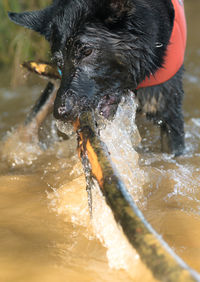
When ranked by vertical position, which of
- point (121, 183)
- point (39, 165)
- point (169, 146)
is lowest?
point (39, 165)

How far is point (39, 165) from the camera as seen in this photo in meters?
2.88

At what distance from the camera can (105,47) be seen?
224 centimetres

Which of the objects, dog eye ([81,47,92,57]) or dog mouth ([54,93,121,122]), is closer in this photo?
dog mouth ([54,93,121,122])

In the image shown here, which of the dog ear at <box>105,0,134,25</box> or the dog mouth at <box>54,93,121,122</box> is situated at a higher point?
the dog ear at <box>105,0,134,25</box>

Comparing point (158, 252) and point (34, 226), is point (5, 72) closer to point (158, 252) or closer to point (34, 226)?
point (34, 226)

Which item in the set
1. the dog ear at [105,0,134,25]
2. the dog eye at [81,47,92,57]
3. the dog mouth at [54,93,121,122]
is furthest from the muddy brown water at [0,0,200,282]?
the dog ear at [105,0,134,25]

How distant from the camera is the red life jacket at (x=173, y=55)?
8.45 ft

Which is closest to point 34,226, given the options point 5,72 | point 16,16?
point 16,16

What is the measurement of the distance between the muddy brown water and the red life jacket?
57 cm

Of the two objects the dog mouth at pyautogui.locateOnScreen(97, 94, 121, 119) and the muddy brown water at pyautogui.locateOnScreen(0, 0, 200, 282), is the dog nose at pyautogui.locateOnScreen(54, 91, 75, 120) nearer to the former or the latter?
the dog mouth at pyautogui.locateOnScreen(97, 94, 121, 119)

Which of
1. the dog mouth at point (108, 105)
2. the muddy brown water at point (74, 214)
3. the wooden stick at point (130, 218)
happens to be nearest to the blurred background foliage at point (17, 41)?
the muddy brown water at point (74, 214)

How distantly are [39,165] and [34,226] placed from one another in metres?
1.11

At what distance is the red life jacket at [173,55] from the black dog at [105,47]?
0.10 ft

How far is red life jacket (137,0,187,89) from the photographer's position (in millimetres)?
2574
